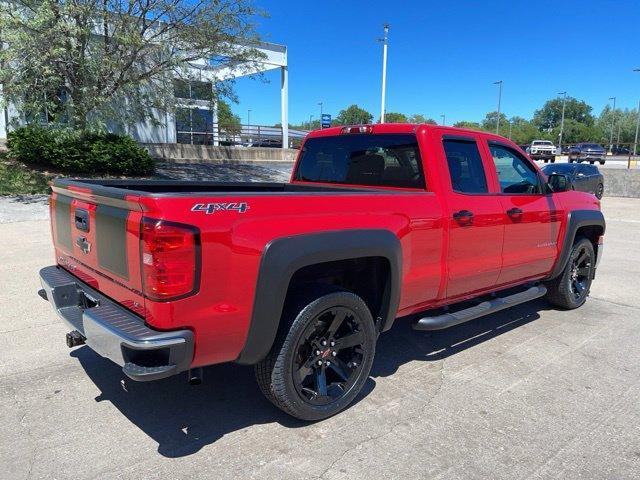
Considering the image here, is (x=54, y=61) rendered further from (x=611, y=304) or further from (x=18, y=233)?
(x=611, y=304)

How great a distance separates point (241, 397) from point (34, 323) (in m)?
2.46

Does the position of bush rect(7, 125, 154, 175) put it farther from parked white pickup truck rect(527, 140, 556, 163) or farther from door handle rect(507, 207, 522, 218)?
parked white pickup truck rect(527, 140, 556, 163)

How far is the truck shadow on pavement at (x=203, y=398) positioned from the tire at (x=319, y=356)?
0.23 metres

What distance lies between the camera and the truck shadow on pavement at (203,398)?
3.03 m

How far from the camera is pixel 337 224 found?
3021 millimetres

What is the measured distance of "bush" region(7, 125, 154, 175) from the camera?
14859 millimetres

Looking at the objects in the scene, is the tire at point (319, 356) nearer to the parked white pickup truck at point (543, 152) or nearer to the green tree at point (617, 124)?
the parked white pickup truck at point (543, 152)

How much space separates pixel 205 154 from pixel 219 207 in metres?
21.0

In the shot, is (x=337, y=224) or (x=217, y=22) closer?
(x=337, y=224)

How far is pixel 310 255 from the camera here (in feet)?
9.28

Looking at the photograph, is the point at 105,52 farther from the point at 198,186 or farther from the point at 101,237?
the point at 101,237

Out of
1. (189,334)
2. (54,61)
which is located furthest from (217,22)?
(189,334)

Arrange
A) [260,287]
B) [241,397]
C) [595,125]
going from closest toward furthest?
1. [260,287]
2. [241,397]
3. [595,125]

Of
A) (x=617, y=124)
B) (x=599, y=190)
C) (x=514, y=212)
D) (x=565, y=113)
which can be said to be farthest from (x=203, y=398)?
(x=565, y=113)
